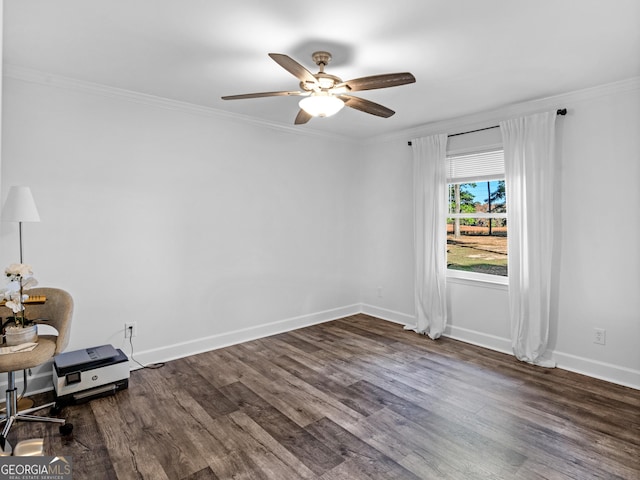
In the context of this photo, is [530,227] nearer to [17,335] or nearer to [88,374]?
[88,374]

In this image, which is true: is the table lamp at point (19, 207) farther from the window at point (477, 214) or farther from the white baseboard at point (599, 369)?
the white baseboard at point (599, 369)

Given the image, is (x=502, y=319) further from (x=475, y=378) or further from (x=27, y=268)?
(x=27, y=268)

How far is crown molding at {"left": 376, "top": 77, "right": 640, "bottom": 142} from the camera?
10.2ft

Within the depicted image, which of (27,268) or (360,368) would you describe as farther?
(360,368)

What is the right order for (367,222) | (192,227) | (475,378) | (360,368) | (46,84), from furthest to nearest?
(367,222) → (192,227) → (360,368) → (475,378) → (46,84)

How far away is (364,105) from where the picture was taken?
2.77 m

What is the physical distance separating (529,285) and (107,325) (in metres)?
3.85

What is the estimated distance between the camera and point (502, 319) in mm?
3861

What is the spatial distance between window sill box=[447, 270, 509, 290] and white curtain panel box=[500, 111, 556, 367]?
10.3 inches

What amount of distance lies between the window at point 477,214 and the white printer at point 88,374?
3556mm

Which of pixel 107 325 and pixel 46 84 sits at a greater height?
pixel 46 84

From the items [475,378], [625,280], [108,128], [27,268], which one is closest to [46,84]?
[108,128]

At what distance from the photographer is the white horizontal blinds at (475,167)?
3.92 meters

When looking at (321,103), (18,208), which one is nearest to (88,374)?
(18,208)
